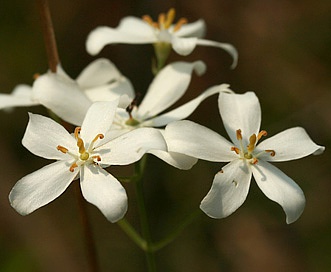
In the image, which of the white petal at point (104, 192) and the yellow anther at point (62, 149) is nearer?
the white petal at point (104, 192)

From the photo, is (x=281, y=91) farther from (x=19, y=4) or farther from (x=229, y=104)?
(x=229, y=104)

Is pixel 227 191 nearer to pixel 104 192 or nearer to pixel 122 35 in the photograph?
pixel 104 192

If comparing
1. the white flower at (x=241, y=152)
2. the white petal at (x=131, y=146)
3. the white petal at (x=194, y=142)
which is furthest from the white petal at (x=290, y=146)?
the white petal at (x=131, y=146)

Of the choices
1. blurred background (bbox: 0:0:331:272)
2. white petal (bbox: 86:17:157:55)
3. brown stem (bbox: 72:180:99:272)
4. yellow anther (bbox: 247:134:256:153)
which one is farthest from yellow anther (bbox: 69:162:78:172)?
blurred background (bbox: 0:0:331:272)

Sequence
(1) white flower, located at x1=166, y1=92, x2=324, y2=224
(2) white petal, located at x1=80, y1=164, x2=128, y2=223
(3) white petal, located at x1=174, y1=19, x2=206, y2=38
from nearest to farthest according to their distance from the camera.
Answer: (2) white petal, located at x1=80, y1=164, x2=128, y2=223 < (1) white flower, located at x1=166, y1=92, x2=324, y2=224 < (3) white petal, located at x1=174, y1=19, x2=206, y2=38

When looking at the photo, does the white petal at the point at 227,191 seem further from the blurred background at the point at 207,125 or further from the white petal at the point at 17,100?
the blurred background at the point at 207,125

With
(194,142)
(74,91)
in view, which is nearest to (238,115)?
(194,142)

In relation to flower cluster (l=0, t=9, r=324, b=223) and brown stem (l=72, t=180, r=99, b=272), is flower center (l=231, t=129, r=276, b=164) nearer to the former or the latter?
flower cluster (l=0, t=9, r=324, b=223)
